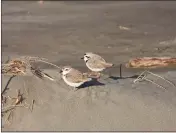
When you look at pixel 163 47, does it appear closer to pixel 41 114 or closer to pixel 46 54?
pixel 46 54

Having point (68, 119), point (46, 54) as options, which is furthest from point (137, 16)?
point (68, 119)

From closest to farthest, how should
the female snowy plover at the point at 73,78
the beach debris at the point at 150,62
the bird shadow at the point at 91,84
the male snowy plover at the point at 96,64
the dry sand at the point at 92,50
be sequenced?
the dry sand at the point at 92,50 → the female snowy plover at the point at 73,78 → the bird shadow at the point at 91,84 → the male snowy plover at the point at 96,64 → the beach debris at the point at 150,62

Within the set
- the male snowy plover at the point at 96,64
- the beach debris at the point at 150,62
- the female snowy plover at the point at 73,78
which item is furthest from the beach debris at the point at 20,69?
the beach debris at the point at 150,62

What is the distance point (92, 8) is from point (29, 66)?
7147 millimetres

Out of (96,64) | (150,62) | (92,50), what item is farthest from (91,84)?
(92,50)

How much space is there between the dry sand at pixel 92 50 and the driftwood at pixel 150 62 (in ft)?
0.51

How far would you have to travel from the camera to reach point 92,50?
8836 millimetres

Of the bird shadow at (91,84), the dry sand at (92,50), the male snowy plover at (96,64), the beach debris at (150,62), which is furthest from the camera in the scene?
the beach debris at (150,62)

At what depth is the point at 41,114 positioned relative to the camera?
17.6 feet

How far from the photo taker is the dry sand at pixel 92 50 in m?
5.31

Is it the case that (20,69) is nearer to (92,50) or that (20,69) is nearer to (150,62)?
(150,62)

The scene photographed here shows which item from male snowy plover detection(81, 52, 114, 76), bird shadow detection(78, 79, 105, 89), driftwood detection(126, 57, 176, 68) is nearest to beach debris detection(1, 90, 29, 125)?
bird shadow detection(78, 79, 105, 89)

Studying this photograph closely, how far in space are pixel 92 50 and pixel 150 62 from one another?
5.64 ft

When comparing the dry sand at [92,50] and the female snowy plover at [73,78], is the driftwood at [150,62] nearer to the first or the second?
the dry sand at [92,50]
